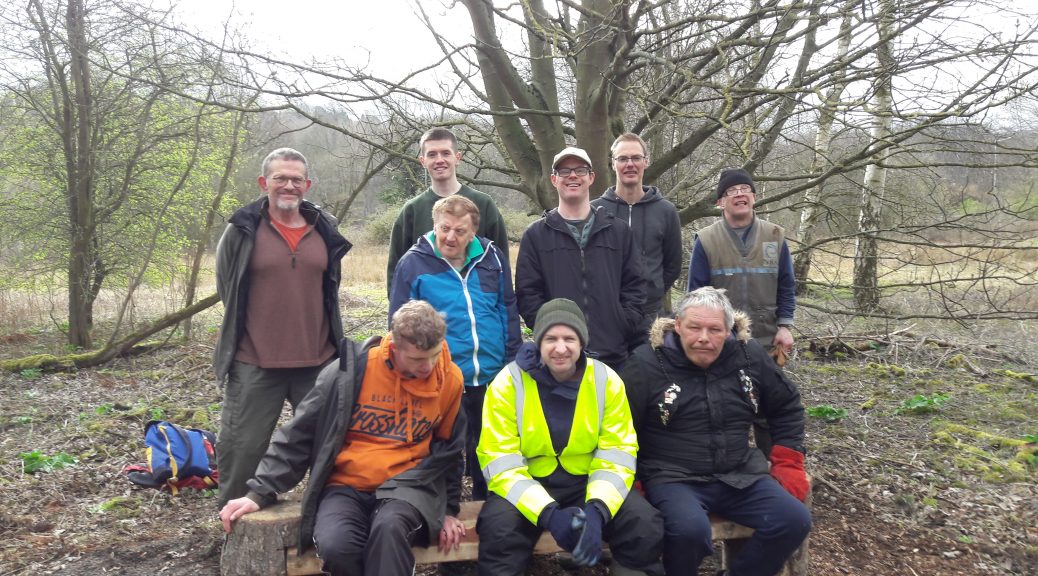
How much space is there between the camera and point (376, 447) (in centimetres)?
291

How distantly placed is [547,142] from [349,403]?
144 inches

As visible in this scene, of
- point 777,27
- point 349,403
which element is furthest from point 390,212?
point 349,403

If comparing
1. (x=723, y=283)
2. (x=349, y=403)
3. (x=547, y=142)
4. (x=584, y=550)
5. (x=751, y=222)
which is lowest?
(x=584, y=550)

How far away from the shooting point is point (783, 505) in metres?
2.96

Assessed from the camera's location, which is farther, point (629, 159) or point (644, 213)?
point (644, 213)

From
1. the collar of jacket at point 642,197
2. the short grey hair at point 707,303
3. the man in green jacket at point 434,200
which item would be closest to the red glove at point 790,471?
the short grey hair at point 707,303

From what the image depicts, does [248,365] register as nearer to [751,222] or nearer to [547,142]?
[751,222]

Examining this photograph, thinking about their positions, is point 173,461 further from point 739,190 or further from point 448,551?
point 739,190

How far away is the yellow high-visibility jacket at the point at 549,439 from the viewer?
284 centimetres

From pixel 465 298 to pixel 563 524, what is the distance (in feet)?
3.82

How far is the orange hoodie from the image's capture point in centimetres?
288

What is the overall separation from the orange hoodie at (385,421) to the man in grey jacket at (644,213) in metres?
1.40

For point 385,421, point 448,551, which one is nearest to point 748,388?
point 448,551

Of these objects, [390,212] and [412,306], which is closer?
[412,306]
